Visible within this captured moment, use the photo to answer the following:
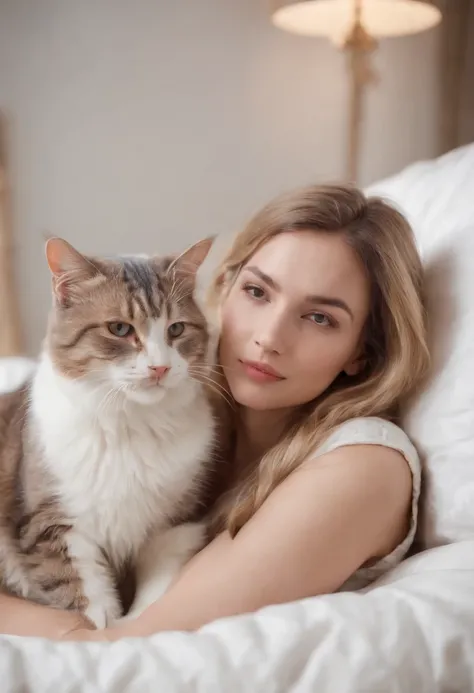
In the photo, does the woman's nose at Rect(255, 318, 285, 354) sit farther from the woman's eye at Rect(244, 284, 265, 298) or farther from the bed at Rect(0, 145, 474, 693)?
the bed at Rect(0, 145, 474, 693)

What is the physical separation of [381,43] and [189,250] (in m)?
1.73

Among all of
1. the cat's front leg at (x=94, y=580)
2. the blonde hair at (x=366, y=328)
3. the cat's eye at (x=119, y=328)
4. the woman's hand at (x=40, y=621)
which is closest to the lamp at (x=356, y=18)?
the blonde hair at (x=366, y=328)

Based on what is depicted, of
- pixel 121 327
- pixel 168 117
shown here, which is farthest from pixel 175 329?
pixel 168 117

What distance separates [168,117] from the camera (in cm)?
258

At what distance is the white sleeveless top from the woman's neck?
0.28 metres

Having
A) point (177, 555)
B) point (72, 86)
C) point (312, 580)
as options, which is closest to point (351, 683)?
point (312, 580)

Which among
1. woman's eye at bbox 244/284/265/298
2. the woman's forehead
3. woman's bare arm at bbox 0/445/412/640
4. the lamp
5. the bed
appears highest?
the lamp

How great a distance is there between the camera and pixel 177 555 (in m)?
1.20

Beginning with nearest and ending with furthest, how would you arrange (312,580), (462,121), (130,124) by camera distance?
(312,580) → (462,121) → (130,124)

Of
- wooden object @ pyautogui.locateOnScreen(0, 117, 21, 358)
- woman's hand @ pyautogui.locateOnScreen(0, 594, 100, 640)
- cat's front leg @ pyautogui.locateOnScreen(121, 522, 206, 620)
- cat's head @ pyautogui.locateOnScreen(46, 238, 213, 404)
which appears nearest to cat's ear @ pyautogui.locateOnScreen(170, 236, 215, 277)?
cat's head @ pyautogui.locateOnScreen(46, 238, 213, 404)

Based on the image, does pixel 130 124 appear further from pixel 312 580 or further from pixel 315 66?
pixel 312 580

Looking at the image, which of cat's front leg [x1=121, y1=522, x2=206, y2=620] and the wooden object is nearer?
cat's front leg [x1=121, y1=522, x2=206, y2=620]

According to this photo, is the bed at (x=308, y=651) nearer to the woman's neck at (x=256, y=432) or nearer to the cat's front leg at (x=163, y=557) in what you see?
the cat's front leg at (x=163, y=557)

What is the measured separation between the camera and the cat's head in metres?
1.10
